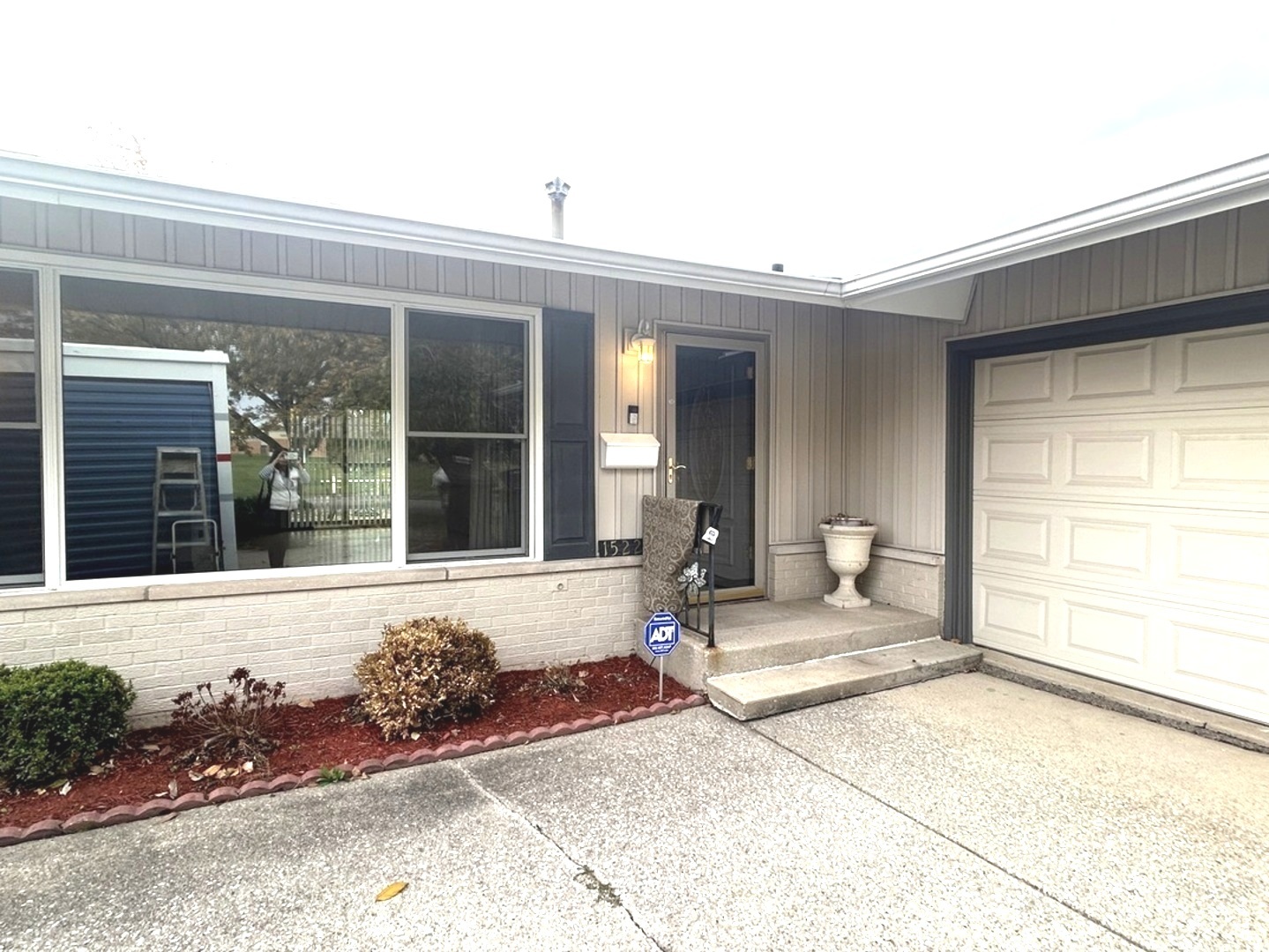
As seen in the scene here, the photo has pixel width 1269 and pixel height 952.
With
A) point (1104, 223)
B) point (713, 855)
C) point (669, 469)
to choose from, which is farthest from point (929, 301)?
point (713, 855)

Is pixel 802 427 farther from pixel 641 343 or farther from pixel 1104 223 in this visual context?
pixel 1104 223

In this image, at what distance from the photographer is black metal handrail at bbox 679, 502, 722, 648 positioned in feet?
12.5

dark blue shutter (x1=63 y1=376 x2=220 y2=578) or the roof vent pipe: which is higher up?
the roof vent pipe

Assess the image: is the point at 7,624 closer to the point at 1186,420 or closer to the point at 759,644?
the point at 759,644

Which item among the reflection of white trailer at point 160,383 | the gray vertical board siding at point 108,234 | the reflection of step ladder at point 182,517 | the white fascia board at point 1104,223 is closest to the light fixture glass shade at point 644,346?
the white fascia board at point 1104,223

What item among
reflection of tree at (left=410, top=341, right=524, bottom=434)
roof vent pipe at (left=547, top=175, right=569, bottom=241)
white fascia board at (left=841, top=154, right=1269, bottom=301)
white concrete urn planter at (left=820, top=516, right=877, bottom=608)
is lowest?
white concrete urn planter at (left=820, top=516, right=877, bottom=608)

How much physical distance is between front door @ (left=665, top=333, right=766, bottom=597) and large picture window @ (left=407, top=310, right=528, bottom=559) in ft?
3.92

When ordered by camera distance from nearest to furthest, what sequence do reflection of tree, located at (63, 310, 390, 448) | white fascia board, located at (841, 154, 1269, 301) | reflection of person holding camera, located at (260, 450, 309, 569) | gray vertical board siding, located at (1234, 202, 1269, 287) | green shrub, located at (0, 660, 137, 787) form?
white fascia board, located at (841, 154, 1269, 301), green shrub, located at (0, 660, 137, 787), gray vertical board siding, located at (1234, 202, 1269, 287), reflection of tree, located at (63, 310, 390, 448), reflection of person holding camera, located at (260, 450, 309, 569)

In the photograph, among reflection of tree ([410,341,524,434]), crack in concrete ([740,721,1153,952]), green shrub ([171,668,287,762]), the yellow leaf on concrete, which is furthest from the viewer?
reflection of tree ([410,341,524,434])

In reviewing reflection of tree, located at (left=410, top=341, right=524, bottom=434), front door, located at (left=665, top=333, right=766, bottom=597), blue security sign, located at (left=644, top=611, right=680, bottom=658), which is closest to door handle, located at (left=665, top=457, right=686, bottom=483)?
front door, located at (left=665, top=333, right=766, bottom=597)

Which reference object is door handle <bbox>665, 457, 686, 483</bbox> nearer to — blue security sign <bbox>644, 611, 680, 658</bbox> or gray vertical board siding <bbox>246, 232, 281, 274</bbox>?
blue security sign <bbox>644, 611, 680, 658</bbox>

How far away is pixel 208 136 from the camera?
739cm

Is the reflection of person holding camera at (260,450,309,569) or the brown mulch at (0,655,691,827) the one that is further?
the reflection of person holding camera at (260,450,309,569)

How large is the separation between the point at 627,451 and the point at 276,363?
2198mm
